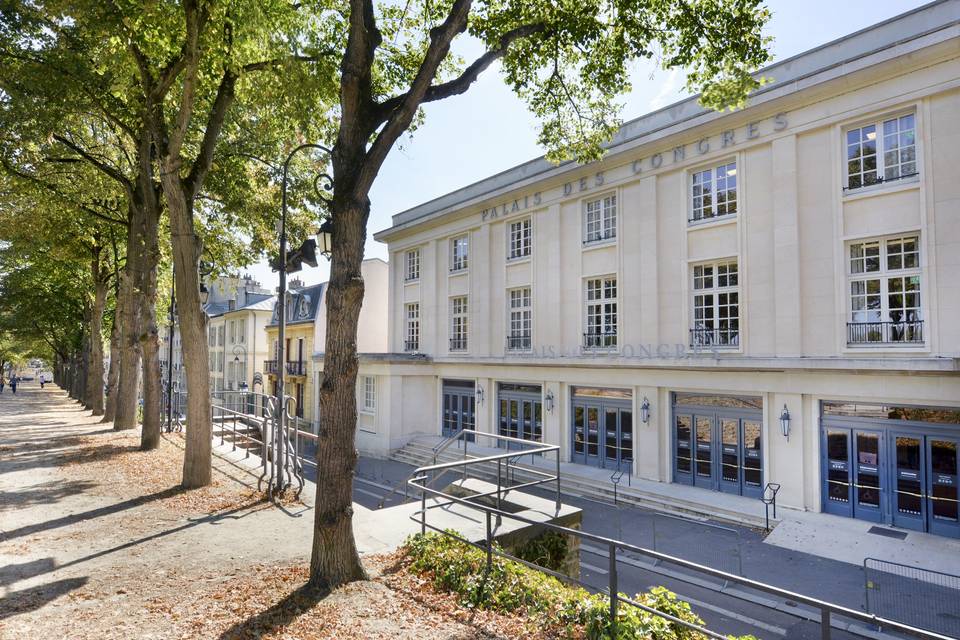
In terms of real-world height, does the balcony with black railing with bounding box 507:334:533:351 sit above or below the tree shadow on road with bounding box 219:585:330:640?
above

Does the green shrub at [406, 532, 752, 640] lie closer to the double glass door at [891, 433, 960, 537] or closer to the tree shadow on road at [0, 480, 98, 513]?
the tree shadow on road at [0, 480, 98, 513]

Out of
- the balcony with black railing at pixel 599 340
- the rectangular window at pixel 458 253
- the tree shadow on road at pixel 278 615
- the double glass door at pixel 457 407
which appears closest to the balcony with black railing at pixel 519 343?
the balcony with black railing at pixel 599 340

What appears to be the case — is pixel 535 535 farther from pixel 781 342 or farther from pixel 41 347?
pixel 41 347

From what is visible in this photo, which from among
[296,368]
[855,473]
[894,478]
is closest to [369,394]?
[296,368]

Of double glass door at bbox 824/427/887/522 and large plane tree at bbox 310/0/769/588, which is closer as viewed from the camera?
large plane tree at bbox 310/0/769/588

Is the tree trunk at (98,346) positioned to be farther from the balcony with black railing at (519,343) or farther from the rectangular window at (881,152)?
the rectangular window at (881,152)

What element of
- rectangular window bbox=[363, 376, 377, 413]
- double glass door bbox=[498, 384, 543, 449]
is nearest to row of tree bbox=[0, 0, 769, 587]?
double glass door bbox=[498, 384, 543, 449]

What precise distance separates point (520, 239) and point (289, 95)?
16037 mm

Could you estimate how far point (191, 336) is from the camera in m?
10.6

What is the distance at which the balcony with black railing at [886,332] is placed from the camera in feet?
43.4

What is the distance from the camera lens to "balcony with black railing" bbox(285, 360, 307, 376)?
36.7 metres

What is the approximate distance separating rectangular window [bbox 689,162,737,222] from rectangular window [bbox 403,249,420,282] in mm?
15877

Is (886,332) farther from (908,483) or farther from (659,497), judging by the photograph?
(659,497)

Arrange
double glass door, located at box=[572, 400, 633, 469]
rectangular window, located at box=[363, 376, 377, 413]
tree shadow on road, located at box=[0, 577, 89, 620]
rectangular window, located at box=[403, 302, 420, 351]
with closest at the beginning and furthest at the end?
tree shadow on road, located at box=[0, 577, 89, 620], double glass door, located at box=[572, 400, 633, 469], rectangular window, located at box=[363, 376, 377, 413], rectangular window, located at box=[403, 302, 420, 351]
